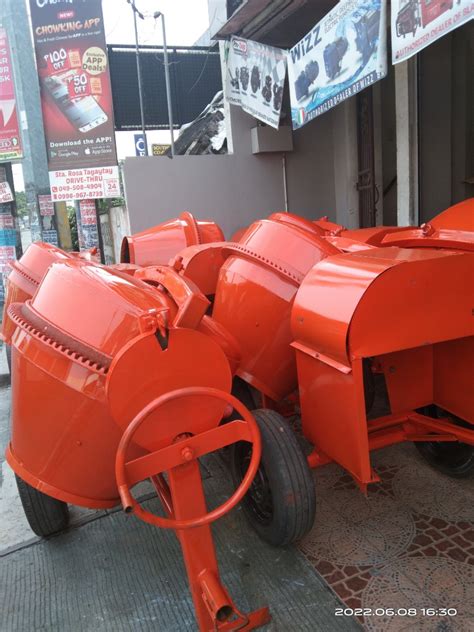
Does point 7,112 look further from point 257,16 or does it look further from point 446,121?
point 446,121

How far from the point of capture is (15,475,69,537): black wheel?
7.52 ft

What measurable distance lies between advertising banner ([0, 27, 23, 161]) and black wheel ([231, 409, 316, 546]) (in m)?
6.86

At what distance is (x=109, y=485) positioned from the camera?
1882mm

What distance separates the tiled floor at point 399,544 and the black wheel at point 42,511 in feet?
3.86

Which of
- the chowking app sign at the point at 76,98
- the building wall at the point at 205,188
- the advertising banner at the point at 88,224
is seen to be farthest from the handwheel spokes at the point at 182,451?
the advertising banner at the point at 88,224

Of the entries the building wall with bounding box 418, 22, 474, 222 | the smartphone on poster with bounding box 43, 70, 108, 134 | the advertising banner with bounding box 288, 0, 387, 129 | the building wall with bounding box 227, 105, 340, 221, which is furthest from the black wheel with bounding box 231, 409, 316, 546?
the smartphone on poster with bounding box 43, 70, 108, 134

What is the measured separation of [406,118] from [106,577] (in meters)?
5.05

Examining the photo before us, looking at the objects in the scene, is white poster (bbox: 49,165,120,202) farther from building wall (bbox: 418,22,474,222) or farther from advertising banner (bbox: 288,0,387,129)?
building wall (bbox: 418,22,474,222)

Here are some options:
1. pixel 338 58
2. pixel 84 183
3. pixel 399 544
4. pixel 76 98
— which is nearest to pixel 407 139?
pixel 338 58

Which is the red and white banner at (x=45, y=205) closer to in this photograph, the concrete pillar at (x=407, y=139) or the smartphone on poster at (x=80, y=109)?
the smartphone on poster at (x=80, y=109)

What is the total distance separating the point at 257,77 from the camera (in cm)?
600

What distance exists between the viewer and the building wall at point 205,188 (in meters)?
6.86

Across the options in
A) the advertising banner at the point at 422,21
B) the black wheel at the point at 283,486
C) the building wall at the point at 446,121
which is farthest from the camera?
the building wall at the point at 446,121

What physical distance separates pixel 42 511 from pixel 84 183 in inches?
232
